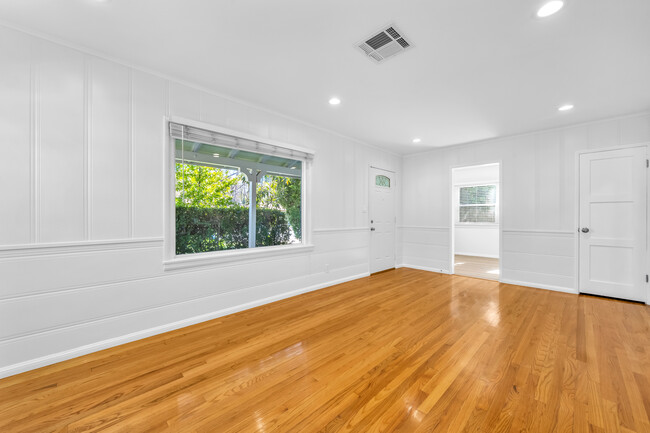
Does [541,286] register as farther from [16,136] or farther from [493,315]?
[16,136]

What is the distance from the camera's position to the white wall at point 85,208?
6.40 feet

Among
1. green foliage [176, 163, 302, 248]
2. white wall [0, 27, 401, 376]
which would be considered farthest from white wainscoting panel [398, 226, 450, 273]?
white wall [0, 27, 401, 376]

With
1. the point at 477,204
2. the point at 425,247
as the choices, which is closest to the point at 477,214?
the point at 477,204

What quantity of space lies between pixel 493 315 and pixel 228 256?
3.14 meters

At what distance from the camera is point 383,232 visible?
543 centimetres

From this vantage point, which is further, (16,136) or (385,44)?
(385,44)

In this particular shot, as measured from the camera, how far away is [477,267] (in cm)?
580

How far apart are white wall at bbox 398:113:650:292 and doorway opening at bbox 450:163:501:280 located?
6.01 feet

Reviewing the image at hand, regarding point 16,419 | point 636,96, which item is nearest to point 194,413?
point 16,419

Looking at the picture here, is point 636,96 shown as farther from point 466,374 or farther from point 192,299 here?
point 192,299

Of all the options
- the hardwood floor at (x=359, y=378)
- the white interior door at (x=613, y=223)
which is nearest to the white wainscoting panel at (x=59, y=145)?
the hardwood floor at (x=359, y=378)

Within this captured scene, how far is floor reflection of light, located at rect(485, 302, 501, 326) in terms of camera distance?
9.33 feet

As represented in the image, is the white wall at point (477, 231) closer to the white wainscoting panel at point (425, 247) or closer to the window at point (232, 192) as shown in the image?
the white wainscoting panel at point (425, 247)

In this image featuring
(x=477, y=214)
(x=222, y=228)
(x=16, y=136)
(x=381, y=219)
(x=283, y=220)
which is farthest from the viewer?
(x=477, y=214)
